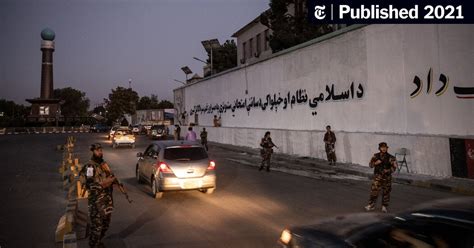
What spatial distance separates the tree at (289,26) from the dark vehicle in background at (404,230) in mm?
35411

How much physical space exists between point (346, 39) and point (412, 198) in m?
12.4

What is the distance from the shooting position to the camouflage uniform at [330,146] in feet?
62.7

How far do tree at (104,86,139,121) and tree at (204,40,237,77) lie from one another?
41562 mm

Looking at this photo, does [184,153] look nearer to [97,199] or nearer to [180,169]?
[180,169]

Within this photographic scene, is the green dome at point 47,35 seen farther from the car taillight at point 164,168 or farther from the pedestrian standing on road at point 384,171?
the pedestrian standing on road at point 384,171

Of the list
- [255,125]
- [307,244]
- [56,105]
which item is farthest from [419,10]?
[56,105]

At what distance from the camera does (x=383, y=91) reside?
61.1 ft

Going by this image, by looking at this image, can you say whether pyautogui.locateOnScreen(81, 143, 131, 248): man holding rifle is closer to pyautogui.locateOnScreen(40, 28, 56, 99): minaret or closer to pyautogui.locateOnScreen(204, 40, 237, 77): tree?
pyautogui.locateOnScreen(204, 40, 237, 77): tree

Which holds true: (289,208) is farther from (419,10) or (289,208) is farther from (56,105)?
(56,105)

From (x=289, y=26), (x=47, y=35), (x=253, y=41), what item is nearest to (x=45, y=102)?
(x=47, y=35)

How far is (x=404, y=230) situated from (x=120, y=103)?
364 feet

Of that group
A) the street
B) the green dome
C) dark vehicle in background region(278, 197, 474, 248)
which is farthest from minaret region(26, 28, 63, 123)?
dark vehicle in background region(278, 197, 474, 248)

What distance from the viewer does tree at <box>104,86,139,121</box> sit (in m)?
110

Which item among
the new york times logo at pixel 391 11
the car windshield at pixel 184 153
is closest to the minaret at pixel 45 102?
the new york times logo at pixel 391 11
